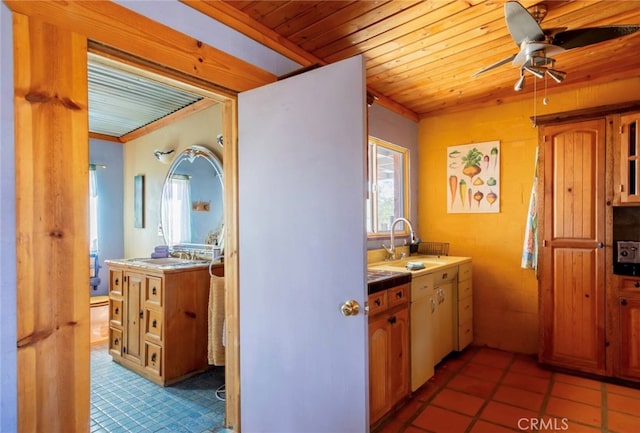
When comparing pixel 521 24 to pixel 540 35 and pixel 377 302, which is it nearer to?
pixel 540 35

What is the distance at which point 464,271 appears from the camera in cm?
334

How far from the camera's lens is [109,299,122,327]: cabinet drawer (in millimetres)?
3109

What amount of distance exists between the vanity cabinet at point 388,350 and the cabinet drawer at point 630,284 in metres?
1.74

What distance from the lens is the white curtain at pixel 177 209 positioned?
3551mm

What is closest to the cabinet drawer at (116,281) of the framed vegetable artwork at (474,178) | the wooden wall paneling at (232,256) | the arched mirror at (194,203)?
the arched mirror at (194,203)

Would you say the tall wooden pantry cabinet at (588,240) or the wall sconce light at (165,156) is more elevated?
the wall sconce light at (165,156)

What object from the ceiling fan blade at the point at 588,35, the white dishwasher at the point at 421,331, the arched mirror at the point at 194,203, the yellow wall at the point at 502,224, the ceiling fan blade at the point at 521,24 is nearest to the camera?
the ceiling fan blade at the point at 521,24

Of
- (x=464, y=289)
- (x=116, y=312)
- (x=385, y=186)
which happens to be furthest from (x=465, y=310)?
(x=116, y=312)

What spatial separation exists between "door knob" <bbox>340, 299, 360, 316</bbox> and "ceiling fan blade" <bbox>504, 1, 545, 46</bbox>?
1514mm

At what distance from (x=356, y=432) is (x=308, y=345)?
41cm

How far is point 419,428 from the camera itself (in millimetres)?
2174

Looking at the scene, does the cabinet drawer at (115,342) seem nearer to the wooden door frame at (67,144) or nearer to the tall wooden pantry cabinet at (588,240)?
the wooden door frame at (67,144)

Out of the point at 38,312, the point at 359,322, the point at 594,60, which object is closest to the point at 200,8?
the point at 38,312

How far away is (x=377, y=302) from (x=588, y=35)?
1813 millimetres
